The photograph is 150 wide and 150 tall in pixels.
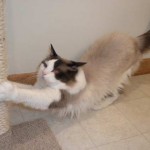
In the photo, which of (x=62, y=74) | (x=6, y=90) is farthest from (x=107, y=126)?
(x=6, y=90)

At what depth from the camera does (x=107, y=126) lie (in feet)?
5.44

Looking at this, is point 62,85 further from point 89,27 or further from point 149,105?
point 149,105

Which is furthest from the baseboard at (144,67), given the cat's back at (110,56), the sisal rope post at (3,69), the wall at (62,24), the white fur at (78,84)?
the sisal rope post at (3,69)

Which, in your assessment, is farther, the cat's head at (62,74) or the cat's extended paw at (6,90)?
the cat's head at (62,74)

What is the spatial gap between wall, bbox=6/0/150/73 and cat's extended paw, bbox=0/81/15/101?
532mm

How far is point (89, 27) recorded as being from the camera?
190cm

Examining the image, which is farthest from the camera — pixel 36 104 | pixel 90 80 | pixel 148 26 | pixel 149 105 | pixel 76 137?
pixel 148 26

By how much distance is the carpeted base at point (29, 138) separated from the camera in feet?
4.74

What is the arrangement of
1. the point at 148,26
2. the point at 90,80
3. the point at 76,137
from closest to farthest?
the point at 76,137, the point at 90,80, the point at 148,26

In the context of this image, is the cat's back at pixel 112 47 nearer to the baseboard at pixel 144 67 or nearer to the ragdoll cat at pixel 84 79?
the ragdoll cat at pixel 84 79

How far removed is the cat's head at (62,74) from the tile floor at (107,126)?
0.25 metres

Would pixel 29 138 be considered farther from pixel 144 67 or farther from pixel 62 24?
pixel 144 67

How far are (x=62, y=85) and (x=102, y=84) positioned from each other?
0.34m

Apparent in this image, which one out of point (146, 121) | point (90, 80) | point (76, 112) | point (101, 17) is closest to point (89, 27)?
point (101, 17)
